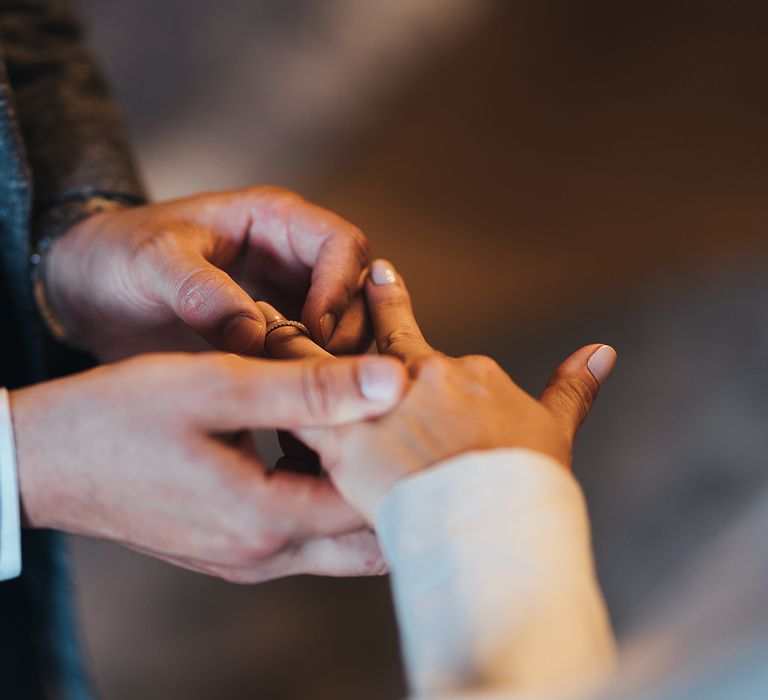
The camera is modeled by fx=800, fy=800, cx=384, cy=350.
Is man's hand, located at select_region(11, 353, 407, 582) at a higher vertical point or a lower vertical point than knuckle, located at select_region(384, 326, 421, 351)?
lower

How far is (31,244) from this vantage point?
0.49m

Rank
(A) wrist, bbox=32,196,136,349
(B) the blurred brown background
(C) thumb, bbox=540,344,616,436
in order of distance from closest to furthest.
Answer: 1. (C) thumb, bbox=540,344,616,436
2. (A) wrist, bbox=32,196,136,349
3. (B) the blurred brown background

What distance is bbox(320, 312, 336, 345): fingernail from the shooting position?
0.42 metres

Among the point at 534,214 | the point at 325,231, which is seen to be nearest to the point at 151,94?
the point at 534,214

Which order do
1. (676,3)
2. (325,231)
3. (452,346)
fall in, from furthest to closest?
1. (676,3)
2. (452,346)
3. (325,231)

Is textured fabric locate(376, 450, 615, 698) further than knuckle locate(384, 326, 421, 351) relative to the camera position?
No

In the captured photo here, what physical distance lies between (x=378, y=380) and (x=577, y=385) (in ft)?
0.39

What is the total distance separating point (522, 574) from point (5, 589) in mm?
387

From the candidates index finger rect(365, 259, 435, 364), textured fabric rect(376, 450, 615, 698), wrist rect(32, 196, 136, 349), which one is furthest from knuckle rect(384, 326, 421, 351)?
wrist rect(32, 196, 136, 349)

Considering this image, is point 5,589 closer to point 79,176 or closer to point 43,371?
point 43,371

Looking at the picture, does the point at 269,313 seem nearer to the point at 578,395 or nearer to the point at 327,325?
the point at 327,325

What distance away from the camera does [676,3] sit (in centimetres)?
111

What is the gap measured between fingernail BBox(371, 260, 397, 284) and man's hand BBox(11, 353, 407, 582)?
13cm

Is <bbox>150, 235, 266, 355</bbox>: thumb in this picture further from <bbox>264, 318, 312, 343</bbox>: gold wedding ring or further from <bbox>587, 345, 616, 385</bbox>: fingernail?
<bbox>587, 345, 616, 385</bbox>: fingernail
